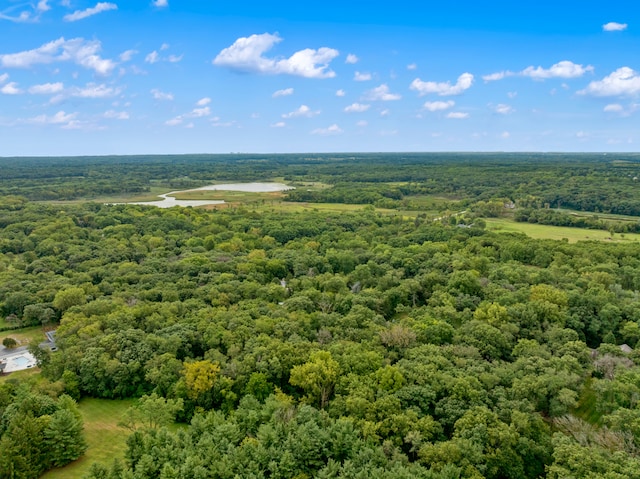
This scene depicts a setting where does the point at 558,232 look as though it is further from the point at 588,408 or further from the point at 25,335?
the point at 25,335

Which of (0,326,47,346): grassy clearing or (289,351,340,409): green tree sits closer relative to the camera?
(289,351,340,409): green tree

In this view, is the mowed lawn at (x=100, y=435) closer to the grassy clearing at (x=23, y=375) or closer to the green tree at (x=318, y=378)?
the grassy clearing at (x=23, y=375)

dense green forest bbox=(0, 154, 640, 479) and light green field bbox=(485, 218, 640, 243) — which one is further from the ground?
light green field bbox=(485, 218, 640, 243)

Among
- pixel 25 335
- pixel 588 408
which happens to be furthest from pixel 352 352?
Answer: pixel 25 335

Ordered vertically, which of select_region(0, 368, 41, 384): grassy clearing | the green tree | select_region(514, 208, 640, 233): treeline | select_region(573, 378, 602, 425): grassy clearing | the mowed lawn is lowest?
the mowed lawn

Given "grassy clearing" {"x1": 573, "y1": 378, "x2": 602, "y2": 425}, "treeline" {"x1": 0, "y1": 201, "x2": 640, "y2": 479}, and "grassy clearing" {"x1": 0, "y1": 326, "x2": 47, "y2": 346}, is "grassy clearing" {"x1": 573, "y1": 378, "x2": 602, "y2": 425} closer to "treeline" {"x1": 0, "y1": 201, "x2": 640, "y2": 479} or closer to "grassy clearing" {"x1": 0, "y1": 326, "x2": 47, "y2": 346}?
"treeline" {"x1": 0, "y1": 201, "x2": 640, "y2": 479}

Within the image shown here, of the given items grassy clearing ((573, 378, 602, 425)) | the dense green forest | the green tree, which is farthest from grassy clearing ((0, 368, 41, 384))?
grassy clearing ((573, 378, 602, 425))
